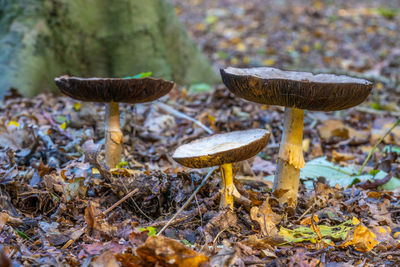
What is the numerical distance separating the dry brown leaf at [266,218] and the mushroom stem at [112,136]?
55.7 inches

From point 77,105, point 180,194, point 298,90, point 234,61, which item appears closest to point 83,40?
point 77,105

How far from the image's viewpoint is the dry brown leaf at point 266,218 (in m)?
2.37

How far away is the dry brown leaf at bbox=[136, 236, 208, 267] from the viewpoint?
1.83m

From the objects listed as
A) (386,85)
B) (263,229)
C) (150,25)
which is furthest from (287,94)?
(386,85)

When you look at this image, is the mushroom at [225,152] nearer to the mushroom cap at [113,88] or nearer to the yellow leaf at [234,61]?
the mushroom cap at [113,88]

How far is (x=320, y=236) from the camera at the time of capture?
2328mm

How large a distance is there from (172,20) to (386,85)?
14.0 feet

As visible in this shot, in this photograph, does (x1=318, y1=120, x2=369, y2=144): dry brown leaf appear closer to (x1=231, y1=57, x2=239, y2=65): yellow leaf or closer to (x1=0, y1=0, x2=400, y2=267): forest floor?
(x1=0, y1=0, x2=400, y2=267): forest floor

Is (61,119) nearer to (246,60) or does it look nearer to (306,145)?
(306,145)

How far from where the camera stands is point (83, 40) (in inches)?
222

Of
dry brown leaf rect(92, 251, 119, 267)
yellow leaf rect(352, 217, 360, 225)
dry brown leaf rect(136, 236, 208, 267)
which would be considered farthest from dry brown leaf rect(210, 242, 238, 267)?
yellow leaf rect(352, 217, 360, 225)

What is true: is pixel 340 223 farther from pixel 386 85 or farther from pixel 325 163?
pixel 386 85

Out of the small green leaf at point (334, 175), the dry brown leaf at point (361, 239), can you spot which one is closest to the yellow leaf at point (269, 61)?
the small green leaf at point (334, 175)

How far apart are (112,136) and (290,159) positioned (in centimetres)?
153
